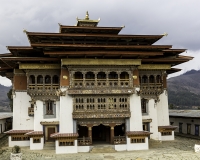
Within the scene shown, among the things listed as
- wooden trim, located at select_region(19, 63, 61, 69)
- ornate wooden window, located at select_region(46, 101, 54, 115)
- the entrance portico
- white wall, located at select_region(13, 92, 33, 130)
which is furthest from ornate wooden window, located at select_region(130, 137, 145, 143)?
white wall, located at select_region(13, 92, 33, 130)

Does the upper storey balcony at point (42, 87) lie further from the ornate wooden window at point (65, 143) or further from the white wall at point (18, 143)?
the white wall at point (18, 143)

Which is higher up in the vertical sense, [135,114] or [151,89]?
[151,89]

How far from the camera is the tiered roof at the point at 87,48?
1886 cm

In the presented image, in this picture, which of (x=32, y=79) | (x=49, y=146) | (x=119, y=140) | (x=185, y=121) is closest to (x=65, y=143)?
(x=49, y=146)

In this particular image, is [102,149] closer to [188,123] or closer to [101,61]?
[101,61]

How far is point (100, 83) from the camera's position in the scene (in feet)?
63.8

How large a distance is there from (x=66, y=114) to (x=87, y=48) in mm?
5428

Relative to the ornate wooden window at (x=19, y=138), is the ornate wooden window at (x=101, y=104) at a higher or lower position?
higher

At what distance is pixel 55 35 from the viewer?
20.1 meters

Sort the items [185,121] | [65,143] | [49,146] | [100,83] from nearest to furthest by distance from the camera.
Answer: [65,143] → [100,83] → [49,146] → [185,121]

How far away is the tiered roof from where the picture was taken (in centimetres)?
1886

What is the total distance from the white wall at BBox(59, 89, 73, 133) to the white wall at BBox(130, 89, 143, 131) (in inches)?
189

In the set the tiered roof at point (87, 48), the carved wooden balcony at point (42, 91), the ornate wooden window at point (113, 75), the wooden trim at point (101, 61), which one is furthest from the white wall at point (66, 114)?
the ornate wooden window at point (113, 75)

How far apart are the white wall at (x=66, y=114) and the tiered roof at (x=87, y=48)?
3.35m
